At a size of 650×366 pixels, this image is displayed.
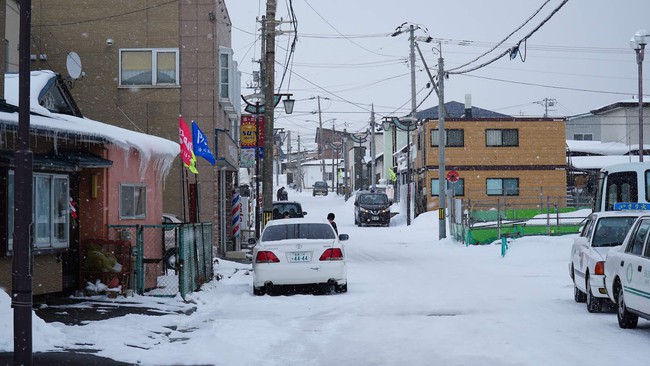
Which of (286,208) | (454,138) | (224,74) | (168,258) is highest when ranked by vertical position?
(224,74)

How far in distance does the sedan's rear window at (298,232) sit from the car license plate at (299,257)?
61 centimetres

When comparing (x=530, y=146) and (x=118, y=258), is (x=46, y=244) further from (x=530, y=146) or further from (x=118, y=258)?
(x=530, y=146)

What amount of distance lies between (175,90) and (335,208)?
48012mm

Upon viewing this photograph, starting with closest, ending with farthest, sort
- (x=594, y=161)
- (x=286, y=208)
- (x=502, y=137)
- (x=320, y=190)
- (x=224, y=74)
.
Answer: (x=224, y=74)
(x=286, y=208)
(x=502, y=137)
(x=594, y=161)
(x=320, y=190)

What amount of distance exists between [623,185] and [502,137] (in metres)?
34.5

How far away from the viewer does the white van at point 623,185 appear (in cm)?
2172

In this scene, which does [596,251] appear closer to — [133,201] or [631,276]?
[631,276]

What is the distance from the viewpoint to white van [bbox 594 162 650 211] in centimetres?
2172

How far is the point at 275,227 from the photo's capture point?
61.0 ft

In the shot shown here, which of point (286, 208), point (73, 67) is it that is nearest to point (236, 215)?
point (286, 208)

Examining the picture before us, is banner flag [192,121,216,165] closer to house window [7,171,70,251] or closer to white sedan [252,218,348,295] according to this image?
white sedan [252,218,348,295]

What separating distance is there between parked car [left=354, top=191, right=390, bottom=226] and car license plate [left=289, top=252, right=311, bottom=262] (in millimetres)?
36926

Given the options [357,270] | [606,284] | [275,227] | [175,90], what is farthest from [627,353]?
[175,90]

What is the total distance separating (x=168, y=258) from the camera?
71.7 ft
